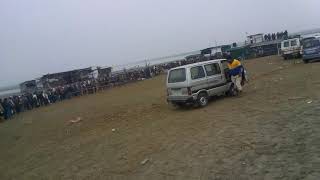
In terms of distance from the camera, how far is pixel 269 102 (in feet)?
43.3

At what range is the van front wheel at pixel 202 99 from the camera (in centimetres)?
1498

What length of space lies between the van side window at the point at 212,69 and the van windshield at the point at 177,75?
973 millimetres

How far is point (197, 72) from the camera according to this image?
15078 millimetres

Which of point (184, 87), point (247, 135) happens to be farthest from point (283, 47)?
point (247, 135)

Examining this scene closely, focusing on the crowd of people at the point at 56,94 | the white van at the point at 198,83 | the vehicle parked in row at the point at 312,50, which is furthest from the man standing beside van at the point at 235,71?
the crowd of people at the point at 56,94

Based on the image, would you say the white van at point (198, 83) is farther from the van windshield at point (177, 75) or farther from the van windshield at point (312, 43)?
the van windshield at point (312, 43)

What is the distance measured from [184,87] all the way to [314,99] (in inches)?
180

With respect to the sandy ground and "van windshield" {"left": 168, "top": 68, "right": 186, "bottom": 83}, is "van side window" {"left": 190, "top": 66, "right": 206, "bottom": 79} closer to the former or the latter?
"van windshield" {"left": 168, "top": 68, "right": 186, "bottom": 83}

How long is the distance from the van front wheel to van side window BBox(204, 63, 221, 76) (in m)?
0.85

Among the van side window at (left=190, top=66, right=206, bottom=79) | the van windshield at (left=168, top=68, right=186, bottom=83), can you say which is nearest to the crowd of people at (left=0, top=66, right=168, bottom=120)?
the van windshield at (left=168, top=68, right=186, bottom=83)

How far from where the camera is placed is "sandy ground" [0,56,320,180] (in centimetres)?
734

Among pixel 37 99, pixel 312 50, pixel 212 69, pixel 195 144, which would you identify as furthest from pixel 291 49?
pixel 195 144

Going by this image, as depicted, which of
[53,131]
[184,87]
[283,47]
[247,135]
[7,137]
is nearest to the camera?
[247,135]

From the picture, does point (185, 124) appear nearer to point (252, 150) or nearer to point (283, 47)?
point (252, 150)
